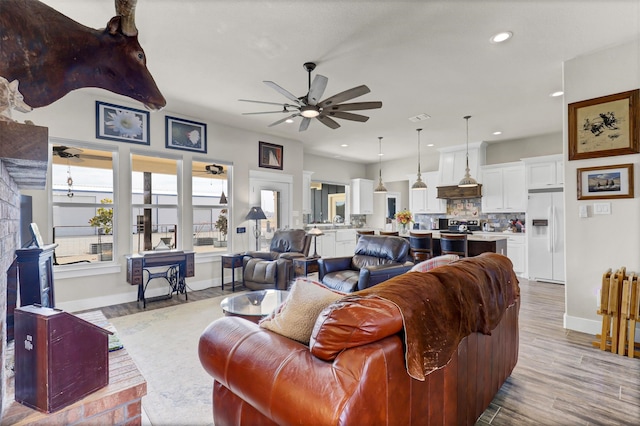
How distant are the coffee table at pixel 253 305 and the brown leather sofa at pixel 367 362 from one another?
0.99 meters

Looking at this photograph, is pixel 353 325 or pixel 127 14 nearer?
pixel 353 325

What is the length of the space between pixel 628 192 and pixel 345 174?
6497 millimetres

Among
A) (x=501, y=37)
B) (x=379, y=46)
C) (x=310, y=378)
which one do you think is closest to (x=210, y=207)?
(x=379, y=46)

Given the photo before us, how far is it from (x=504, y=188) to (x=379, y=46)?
5.08m

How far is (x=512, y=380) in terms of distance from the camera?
2299 mm

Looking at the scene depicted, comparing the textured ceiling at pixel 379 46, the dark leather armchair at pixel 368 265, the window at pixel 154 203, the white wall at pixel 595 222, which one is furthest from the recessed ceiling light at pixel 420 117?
the window at pixel 154 203

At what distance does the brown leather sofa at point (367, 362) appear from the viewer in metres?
1.00

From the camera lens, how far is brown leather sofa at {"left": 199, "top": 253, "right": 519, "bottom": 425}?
999 mm

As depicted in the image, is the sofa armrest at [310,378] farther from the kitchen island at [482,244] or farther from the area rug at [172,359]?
the kitchen island at [482,244]

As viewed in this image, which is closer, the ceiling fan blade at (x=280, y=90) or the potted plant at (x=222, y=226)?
the ceiling fan blade at (x=280, y=90)

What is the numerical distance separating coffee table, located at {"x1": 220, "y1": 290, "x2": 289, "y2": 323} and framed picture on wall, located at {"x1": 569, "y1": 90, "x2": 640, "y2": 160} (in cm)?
352

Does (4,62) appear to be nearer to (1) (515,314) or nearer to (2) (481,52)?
(1) (515,314)

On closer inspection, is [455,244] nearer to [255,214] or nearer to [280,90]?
[255,214]

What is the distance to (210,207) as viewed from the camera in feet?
17.8
